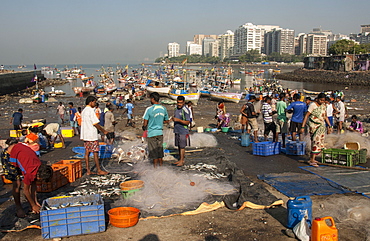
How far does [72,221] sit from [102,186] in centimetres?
194

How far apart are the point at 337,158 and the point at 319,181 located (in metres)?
1.42

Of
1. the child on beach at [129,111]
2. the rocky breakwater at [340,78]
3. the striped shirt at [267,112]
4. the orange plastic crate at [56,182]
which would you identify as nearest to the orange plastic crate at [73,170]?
the orange plastic crate at [56,182]

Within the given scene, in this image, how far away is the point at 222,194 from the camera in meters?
5.75

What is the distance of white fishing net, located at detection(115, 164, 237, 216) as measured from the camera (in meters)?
5.34

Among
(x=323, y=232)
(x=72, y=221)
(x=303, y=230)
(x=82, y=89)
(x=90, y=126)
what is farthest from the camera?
(x=82, y=89)

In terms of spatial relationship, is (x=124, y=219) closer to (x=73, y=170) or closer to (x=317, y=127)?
(x=73, y=170)

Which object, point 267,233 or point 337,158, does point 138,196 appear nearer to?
point 267,233

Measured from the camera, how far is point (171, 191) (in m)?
5.75

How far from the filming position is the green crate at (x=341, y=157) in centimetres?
742

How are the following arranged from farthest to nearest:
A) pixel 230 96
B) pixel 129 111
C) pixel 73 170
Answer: pixel 230 96, pixel 129 111, pixel 73 170

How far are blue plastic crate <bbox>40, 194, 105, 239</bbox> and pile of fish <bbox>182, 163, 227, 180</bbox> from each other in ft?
8.58

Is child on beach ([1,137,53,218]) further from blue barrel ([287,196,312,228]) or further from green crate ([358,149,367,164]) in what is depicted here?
green crate ([358,149,367,164])

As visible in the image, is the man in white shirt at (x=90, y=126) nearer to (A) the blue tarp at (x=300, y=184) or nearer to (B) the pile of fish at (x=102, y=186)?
(B) the pile of fish at (x=102, y=186)

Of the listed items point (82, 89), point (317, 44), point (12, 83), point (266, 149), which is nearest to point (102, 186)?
point (266, 149)
